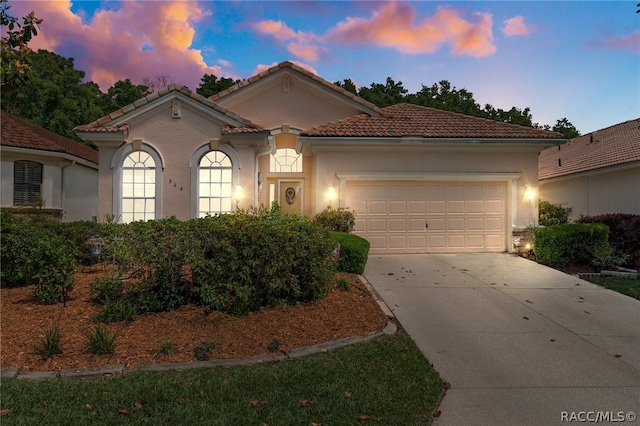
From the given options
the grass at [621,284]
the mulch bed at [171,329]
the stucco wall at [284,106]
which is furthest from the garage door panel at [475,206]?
the mulch bed at [171,329]

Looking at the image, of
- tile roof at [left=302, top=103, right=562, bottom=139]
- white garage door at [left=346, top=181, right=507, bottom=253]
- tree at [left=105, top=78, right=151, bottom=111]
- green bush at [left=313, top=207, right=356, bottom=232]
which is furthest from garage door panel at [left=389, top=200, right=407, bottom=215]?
tree at [left=105, top=78, right=151, bottom=111]

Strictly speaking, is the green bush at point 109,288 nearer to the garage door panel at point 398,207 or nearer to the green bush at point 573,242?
the garage door panel at point 398,207

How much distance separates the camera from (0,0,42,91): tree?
5.09m

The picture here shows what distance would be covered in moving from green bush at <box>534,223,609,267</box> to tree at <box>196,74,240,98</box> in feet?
70.4

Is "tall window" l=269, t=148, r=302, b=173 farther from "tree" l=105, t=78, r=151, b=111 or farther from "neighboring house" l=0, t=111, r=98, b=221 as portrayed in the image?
"tree" l=105, t=78, r=151, b=111

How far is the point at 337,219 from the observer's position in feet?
37.6

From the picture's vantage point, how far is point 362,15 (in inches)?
456

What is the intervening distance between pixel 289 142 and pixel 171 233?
28.4 ft

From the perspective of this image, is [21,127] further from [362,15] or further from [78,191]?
[362,15]

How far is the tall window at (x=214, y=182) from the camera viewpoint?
38.0 ft

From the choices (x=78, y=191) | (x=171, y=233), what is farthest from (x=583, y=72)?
(x=78, y=191)

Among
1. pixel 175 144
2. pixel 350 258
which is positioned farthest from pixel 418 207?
pixel 175 144

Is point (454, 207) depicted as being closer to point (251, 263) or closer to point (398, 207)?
point (398, 207)

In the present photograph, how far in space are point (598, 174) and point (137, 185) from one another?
1839 cm
